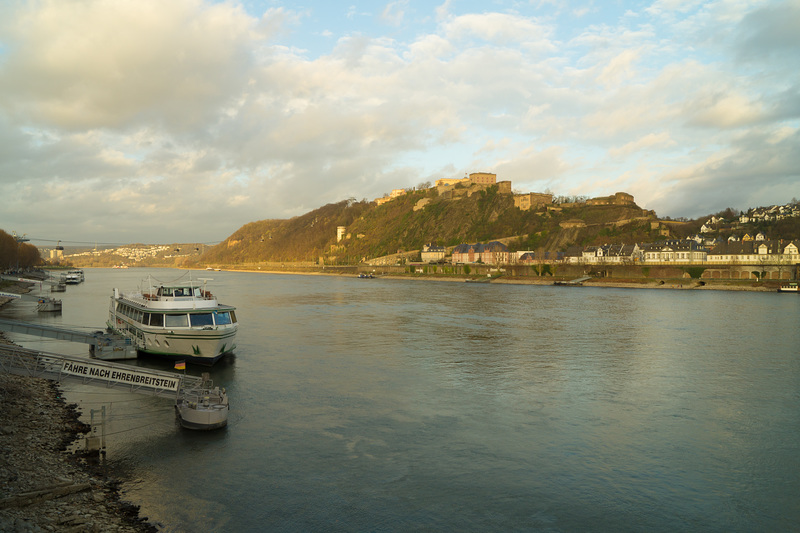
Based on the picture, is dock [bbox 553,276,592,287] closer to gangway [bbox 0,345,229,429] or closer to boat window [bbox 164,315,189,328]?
boat window [bbox 164,315,189,328]

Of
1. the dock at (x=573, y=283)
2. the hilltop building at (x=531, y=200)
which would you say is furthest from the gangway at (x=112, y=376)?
the hilltop building at (x=531, y=200)

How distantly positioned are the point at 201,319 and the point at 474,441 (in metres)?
16.2

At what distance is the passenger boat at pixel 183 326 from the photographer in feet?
85.4

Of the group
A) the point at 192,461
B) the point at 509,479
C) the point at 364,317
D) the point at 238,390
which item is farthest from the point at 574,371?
the point at 364,317

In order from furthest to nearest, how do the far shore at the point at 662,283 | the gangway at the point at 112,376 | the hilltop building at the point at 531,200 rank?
1. the hilltop building at the point at 531,200
2. the far shore at the point at 662,283
3. the gangway at the point at 112,376

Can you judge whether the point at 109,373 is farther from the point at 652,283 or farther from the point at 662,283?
the point at 652,283

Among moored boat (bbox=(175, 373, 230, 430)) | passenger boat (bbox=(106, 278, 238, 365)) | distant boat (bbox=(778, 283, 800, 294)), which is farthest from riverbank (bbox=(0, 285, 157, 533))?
distant boat (bbox=(778, 283, 800, 294))

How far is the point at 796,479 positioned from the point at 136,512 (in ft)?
56.7

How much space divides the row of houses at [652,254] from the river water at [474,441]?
81330mm

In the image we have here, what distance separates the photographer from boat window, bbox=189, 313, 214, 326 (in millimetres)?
26266

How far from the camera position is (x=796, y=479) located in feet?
46.9

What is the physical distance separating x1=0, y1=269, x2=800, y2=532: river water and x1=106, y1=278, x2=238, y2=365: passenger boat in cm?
101

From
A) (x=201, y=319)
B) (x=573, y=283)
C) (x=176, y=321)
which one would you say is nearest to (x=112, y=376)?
(x=201, y=319)

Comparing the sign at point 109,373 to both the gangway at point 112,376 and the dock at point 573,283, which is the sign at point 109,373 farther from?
the dock at point 573,283
